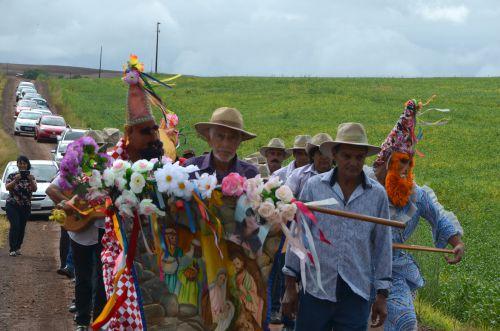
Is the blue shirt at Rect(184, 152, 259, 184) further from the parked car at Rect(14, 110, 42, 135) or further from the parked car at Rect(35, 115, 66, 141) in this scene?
the parked car at Rect(14, 110, 42, 135)

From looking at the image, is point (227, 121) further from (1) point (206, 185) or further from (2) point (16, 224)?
(2) point (16, 224)

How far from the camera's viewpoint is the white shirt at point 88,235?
364 inches

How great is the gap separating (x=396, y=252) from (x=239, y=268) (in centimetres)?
185

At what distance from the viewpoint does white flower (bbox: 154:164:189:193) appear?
20.4 ft

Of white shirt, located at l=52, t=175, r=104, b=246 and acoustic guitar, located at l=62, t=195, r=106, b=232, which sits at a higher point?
acoustic guitar, located at l=62, t=195, r=106, b=232

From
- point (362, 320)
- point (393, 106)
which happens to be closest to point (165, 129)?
point (362, 320)

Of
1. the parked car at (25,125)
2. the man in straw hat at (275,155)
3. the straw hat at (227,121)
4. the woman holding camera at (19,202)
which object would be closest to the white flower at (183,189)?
the straw hat at (227,121)

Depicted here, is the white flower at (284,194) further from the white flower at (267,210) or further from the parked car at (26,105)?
the parked car at (26,105)

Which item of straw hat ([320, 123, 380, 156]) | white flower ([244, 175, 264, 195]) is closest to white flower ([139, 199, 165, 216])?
white flower ([244, 175, 264, 195])

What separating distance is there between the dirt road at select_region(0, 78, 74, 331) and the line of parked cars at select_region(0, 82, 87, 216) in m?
1.45

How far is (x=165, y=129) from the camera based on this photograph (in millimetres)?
8961

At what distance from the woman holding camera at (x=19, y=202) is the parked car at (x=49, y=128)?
2672 cm

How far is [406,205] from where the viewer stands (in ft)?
25.7

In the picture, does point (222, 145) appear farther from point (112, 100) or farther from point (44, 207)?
point (112, 100)
